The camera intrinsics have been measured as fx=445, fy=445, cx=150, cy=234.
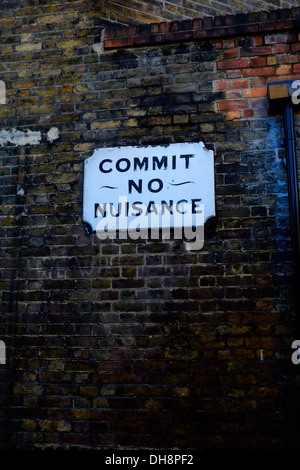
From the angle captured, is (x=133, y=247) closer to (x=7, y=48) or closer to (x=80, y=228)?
(x=80, y=228)

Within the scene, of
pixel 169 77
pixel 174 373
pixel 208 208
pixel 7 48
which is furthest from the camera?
pixel 7 48

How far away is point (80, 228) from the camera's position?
127 inches

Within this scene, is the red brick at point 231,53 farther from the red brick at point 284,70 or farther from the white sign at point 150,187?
the white sign at point 150,187

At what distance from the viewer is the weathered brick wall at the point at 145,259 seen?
285 centimetres

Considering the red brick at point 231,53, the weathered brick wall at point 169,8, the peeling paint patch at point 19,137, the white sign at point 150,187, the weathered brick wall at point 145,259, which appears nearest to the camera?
the weathered brick wall at point 145,259

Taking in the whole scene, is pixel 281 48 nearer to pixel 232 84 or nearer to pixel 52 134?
pixel 232 84

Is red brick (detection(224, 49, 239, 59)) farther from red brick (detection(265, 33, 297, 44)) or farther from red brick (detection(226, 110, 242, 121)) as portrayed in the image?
red brick (detection(226, 110, 242, 121))

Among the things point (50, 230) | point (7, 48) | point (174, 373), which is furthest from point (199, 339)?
point (7, 48)

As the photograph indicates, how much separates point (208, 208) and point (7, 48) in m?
2.16

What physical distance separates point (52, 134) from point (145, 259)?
1.23 m

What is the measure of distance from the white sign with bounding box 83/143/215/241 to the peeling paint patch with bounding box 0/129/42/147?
497mm

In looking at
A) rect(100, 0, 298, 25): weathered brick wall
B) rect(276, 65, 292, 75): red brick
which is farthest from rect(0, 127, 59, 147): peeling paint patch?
rect(276, 65, 292, 75): red brick

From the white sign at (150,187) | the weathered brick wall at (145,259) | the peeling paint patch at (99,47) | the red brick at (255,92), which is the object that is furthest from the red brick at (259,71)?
the peeling paint patch at (99,47)

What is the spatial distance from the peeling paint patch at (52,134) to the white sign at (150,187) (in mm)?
370
